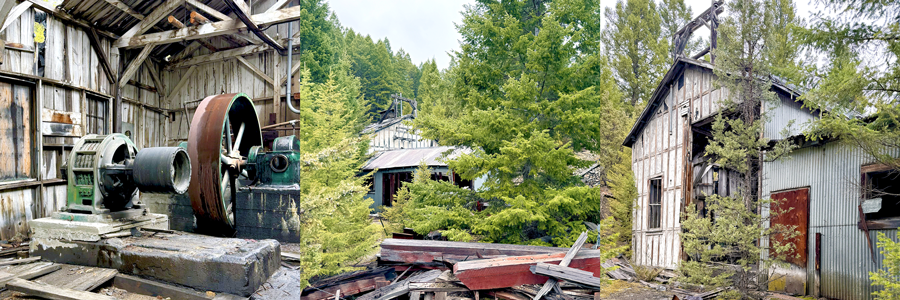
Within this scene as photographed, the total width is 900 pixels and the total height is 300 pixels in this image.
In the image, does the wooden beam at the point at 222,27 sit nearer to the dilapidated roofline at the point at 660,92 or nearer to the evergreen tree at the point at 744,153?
the dilapidated roofline at the point at 660,92

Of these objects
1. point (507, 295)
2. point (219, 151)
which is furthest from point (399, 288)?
point (219, 151)

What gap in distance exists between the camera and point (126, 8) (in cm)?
346

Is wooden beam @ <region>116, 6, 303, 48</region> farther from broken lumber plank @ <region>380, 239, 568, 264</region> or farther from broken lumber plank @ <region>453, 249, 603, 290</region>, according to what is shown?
broken lumber plank @ <region>453, 249, 603, 290</region>

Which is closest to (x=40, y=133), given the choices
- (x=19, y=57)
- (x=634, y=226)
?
(x=19, y=57)

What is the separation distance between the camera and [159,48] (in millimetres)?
3326

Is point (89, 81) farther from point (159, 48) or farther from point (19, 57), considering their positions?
point (159, 48)

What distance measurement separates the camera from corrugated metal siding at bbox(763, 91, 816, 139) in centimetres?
199

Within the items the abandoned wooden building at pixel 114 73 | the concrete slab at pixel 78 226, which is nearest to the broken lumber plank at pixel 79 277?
the concrete slab at pixel 78 226

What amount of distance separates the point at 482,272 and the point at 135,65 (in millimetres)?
3458

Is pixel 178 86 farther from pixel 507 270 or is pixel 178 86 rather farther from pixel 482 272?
pixel 507 270

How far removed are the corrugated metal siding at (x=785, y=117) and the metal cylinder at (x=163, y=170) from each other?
365 cm

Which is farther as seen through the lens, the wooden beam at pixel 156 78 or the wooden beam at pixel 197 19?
the wooden beam at pixel 156 78

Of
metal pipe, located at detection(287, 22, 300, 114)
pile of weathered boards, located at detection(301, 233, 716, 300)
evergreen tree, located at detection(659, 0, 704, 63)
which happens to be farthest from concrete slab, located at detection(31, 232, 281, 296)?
evergreen tree, located at detection(659, 0, 704, 63)

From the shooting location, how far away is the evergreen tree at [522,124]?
283cm
